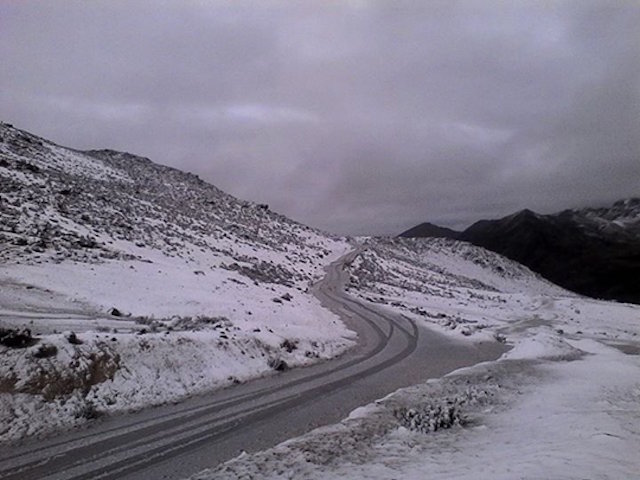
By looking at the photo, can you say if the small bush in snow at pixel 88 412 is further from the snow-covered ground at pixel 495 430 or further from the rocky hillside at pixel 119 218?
the rocky hillside at pixel 119 218

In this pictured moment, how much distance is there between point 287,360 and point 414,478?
11.4 m

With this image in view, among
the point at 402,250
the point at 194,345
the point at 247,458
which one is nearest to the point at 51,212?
the point at 194,345

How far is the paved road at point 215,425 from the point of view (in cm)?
774

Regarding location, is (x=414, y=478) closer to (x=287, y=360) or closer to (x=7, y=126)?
(x=287, y=360)

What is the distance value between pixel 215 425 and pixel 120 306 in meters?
12.2

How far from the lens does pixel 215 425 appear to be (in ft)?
33.1

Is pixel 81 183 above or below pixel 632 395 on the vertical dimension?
above

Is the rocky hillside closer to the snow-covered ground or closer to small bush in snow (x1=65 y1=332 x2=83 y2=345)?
small bush in snow (x1=65 y1=332 x2=83 y2=345)

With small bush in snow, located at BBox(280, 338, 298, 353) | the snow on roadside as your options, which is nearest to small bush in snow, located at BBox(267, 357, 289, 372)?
the snow on roadside

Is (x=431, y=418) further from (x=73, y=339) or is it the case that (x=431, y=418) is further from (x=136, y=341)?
(x=73, y=339)

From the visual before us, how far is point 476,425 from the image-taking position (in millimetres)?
9906

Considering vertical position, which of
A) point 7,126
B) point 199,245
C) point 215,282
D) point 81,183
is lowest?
point 215,282

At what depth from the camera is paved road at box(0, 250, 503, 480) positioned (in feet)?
25.4

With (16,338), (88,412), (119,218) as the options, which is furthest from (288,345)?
(119,218)
